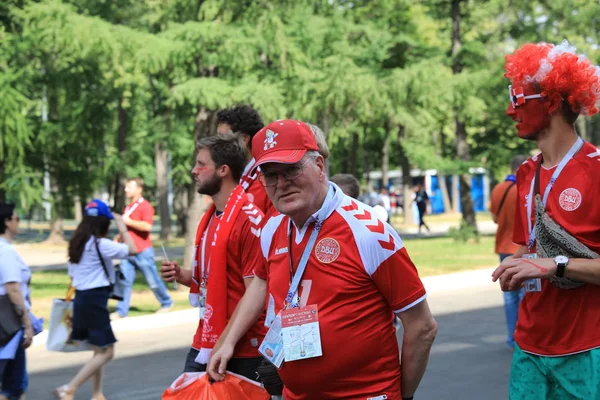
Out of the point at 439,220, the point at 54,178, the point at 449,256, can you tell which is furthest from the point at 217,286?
the point at 439,220

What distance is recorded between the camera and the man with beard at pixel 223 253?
4438mm

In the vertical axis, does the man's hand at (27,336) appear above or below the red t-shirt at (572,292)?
below

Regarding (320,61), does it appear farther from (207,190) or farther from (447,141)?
(447,141)

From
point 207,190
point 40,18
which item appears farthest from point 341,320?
point 40,18

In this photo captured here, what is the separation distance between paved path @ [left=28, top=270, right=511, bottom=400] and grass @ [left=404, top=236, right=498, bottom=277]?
5.38 m

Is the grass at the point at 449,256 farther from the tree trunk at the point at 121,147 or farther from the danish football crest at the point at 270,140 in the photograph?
the danish football crest at the point at 270,140

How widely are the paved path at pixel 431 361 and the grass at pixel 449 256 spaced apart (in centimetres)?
538

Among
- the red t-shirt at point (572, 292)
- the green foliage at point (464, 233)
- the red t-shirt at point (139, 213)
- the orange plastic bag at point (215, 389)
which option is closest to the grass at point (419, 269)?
the green foliage at point (464, 233)

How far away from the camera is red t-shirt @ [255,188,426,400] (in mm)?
3252

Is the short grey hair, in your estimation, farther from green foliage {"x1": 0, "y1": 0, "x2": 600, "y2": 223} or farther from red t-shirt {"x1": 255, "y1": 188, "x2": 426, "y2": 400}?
green foliage {"x1": 0, "y1": 0, "x2": 600, "y2": 223}

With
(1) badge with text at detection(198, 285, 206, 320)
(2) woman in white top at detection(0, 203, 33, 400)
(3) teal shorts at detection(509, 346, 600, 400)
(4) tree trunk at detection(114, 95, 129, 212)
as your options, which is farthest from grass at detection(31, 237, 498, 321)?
(3) teal shorts at detection(509, 346, 600, 400)

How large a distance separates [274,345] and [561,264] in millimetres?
1146

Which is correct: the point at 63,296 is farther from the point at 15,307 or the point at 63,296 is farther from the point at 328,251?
the point at 328,251

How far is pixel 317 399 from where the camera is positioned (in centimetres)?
334
